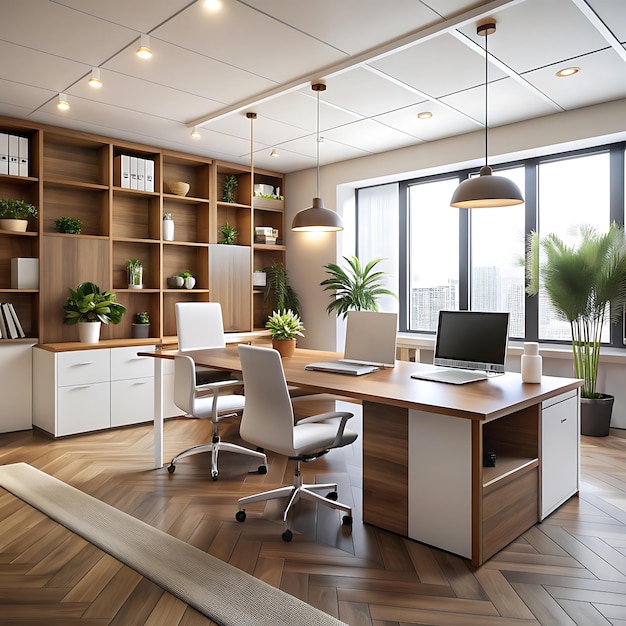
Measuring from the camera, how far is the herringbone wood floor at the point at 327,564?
2.09m

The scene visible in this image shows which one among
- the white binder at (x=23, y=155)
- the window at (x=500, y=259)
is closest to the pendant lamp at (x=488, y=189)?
the window at (x=500, y=259)

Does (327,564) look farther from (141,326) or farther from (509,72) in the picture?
(141,326)

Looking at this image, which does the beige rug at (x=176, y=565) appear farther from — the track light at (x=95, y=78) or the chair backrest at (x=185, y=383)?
the track light at (x=95, y=78)

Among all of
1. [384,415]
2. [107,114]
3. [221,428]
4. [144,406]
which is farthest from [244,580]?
[107,114]

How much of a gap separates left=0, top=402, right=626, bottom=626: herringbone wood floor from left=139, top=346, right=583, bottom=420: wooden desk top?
0.70 meters

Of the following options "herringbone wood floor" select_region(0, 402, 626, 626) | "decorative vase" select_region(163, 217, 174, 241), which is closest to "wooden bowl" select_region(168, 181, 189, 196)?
"decorative vase" select_region(163, 217, 174, 241)

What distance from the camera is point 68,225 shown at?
5.08 meters

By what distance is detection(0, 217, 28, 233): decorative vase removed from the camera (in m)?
4.70

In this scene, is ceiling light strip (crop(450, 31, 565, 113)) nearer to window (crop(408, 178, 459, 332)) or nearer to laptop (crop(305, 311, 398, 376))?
window (crop(408, 178, 459, 332))

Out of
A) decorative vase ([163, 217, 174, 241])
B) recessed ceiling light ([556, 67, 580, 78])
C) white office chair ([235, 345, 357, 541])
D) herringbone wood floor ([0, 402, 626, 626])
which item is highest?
recessed ceiling light ([556, 67, 580, 78])

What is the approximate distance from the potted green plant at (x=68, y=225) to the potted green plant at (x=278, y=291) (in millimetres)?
2302

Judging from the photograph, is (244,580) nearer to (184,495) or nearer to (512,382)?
(184,495)

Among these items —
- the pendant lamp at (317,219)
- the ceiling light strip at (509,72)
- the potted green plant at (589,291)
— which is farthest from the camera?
the potted green plant at (589,291)

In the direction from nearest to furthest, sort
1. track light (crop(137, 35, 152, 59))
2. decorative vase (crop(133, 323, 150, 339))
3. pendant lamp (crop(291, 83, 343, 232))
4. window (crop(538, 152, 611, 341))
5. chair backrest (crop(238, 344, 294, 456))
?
chair backrest (crop(238, 344, 294, 456)) < track light (crop(137, 35, 152, 59)) < pendant lamp (crop(291, 83, 343, 232)) < window (crop(538, 152, 611, 341)) < decorative vase (crop(133, 323, 150, 339))
